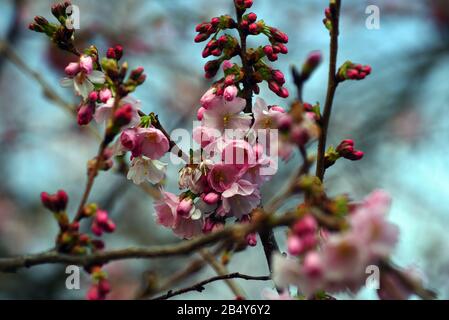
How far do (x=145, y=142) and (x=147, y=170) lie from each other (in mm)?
133

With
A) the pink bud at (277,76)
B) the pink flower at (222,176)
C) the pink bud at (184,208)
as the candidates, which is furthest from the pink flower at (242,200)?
the pink bud at (277,76)

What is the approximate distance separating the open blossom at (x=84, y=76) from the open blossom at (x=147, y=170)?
11.5 inches

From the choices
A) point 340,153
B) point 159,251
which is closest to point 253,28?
point 340,153

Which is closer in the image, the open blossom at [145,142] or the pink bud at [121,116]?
the pink bud at [121,116]

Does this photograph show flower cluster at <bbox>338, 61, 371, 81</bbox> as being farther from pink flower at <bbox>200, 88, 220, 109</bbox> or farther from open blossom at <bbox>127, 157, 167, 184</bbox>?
open blossom at <bbox>127, 157, 167, 184</bbox>

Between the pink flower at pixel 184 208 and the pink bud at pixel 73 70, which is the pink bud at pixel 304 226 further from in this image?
the pink bud at pixel 73 70

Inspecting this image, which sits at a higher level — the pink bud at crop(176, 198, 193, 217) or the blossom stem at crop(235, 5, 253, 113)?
the blossom stem at crop(235, 5, 253, 113)

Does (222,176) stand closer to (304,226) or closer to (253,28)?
(253,28)

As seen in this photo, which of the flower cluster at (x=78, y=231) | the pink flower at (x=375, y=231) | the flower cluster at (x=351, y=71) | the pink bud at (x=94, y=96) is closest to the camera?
the pink flower at (x=375, y=231)

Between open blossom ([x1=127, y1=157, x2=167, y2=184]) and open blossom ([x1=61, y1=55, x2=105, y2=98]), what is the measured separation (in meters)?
0.29

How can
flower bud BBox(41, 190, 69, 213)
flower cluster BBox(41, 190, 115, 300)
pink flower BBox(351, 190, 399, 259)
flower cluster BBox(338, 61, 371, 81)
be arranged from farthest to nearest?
flower cluster BBox(338, 61, 371, 81)
flower bud BBox(41, 190, 69, 213)
flower cluster BBox(41, 190, 115, 300)
pink flower BBox(351, 190, 399, 259)

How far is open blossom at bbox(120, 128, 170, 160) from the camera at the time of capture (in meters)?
1.75

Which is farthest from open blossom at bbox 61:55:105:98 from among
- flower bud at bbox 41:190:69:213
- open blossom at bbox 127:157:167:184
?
flower bud at bbox 41:190:69:213

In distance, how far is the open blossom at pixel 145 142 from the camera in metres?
1.75
